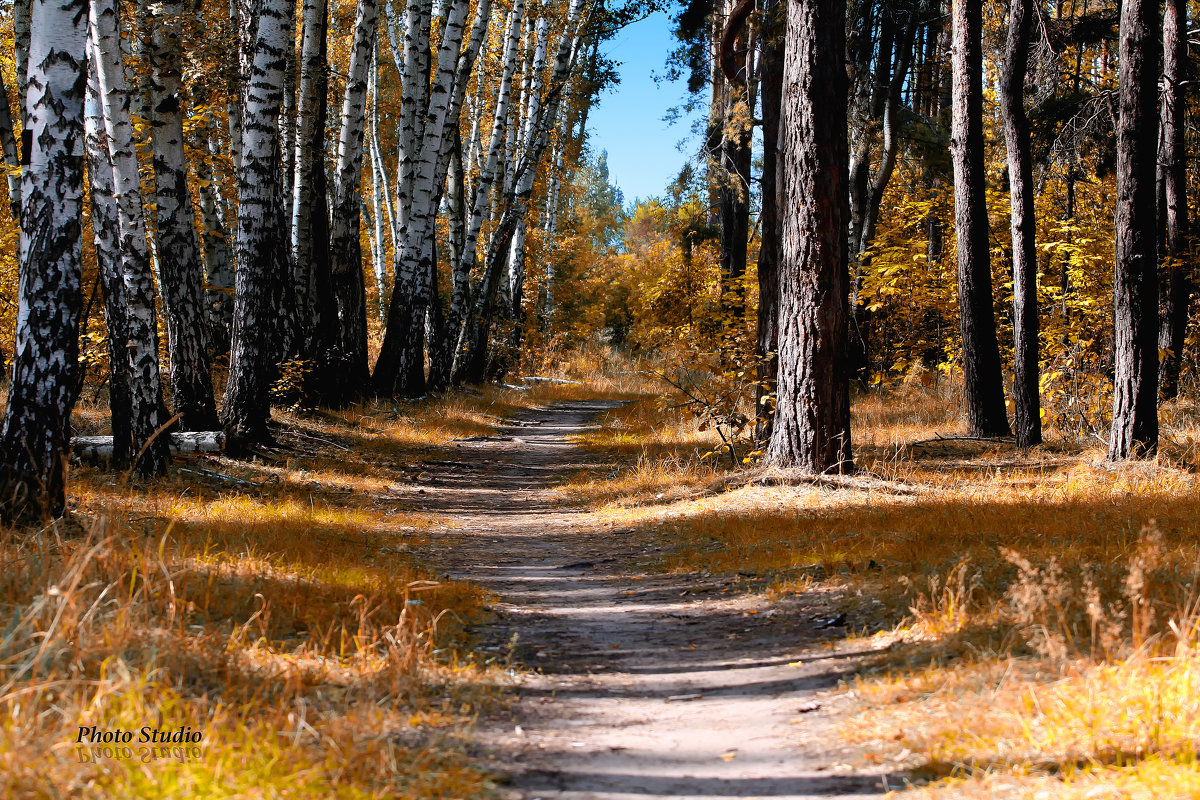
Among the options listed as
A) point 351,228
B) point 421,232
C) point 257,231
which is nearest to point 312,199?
point 351,228

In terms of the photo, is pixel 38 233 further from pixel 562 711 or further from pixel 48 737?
pixel 562 711

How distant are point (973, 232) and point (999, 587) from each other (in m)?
8.02

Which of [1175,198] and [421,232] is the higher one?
[421,232]

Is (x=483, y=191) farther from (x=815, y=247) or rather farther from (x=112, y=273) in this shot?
(x=815, y=247)

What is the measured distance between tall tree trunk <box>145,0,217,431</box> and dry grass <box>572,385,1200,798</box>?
4.60 metres

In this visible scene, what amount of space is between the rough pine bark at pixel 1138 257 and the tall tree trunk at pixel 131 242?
942 centimetres

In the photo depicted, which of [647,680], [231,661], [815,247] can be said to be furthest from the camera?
[815,247]

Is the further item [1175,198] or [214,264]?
[214,264]

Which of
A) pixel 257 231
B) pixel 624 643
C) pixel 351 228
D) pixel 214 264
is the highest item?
pixel 351 228

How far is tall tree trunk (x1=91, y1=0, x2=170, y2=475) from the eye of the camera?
26.8 ft

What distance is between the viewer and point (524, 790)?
2.93m

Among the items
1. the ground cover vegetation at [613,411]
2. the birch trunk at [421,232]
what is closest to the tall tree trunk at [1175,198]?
the ground cover vegetation at [613,411]

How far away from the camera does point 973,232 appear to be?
1150 centimetres

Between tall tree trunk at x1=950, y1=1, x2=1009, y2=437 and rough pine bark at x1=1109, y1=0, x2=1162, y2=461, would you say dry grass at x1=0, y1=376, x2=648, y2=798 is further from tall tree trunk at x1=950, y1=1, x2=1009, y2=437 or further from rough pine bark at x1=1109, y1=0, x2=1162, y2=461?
tall tree trunk at x1=950, y1=1, x2=1009, y2=437
